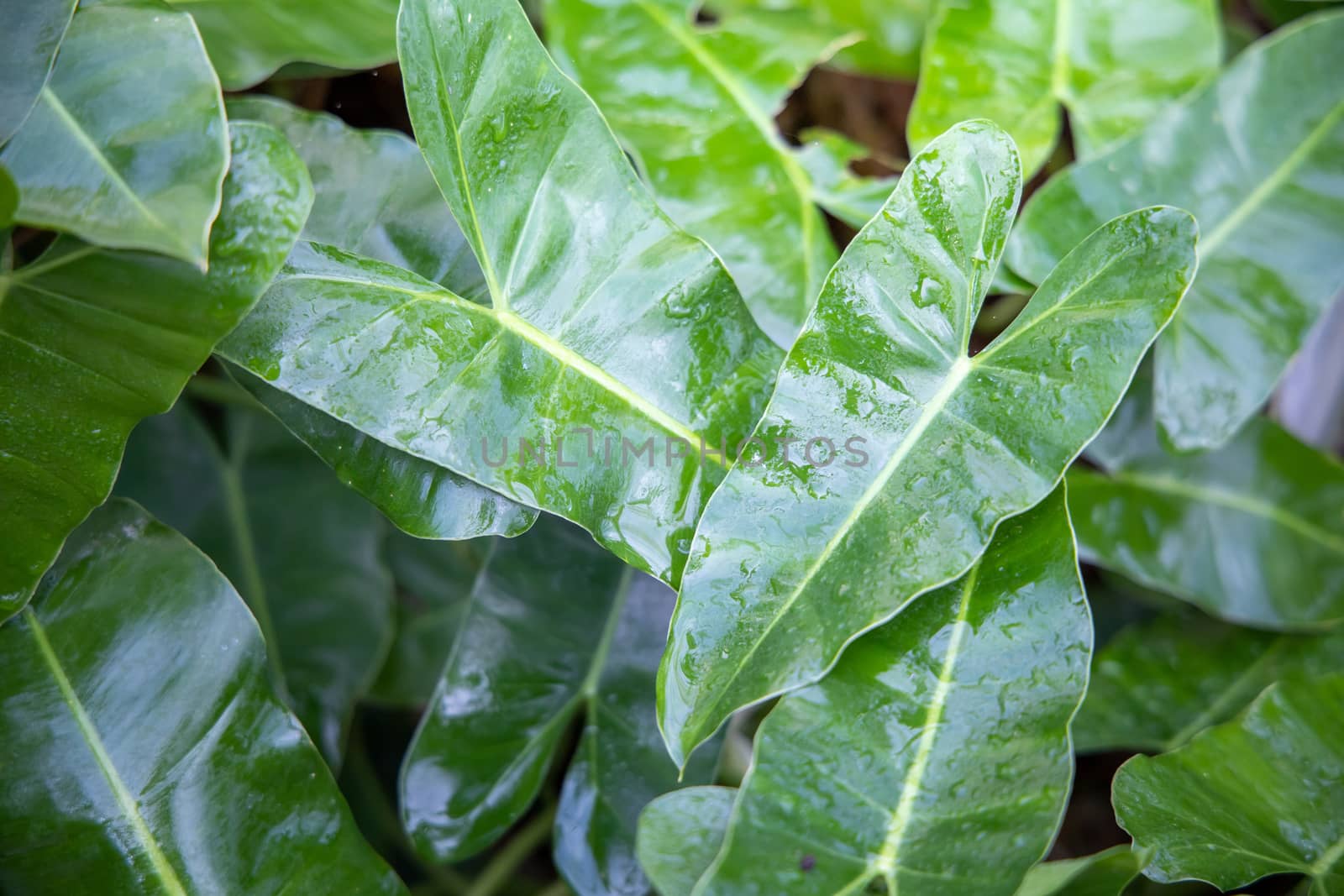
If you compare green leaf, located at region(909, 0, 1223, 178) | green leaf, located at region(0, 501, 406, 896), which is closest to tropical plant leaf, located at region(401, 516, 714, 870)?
green leaf, located at region(0, 501, 406, 896)

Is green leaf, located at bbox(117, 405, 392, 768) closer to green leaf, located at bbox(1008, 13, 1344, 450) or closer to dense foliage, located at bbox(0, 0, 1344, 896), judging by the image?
dense foliage, located at bbox(0, 0, 1344, 896)

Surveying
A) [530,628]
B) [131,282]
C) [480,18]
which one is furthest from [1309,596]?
[131,282]

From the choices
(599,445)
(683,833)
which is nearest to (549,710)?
(683,833)

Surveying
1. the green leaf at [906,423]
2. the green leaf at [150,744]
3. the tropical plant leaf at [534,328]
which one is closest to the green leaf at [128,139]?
the tropical plant leaf at [534,328]

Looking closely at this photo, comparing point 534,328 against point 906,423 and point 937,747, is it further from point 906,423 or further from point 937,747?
point 937,747

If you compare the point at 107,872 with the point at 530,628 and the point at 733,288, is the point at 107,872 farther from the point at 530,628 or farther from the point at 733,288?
the point at 733,288
